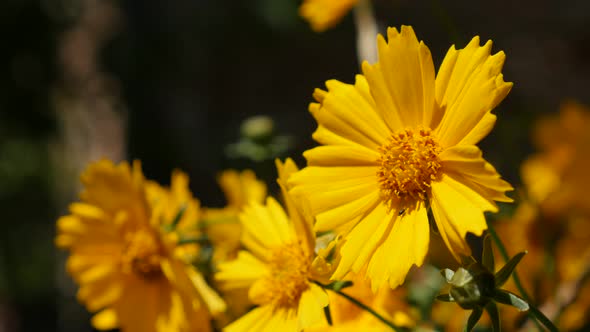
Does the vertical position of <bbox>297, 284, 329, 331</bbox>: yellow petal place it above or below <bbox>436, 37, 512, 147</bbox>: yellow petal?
below

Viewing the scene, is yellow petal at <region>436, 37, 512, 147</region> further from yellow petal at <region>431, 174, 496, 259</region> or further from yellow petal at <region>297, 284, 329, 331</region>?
yellow petal at <region>297, 284, 329, 331</region>

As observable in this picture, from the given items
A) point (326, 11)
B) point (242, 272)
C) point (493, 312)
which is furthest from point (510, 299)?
point (326, 11)

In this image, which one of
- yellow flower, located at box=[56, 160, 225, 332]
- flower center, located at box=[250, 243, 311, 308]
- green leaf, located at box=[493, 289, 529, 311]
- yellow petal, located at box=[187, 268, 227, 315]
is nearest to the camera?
green leaf, located at box=[493, 289, 529, 311]

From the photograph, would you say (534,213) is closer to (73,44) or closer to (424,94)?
(424,94)

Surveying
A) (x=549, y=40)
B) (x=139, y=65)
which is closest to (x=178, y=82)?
(x=139, y=65)

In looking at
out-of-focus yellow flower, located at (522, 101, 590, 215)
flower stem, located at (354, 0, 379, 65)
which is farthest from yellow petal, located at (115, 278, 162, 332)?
out-of-focus yellow flower, located at (522, 101, 590, 215)

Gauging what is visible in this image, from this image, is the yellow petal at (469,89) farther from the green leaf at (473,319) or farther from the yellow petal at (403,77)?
the green leaf at (473,319)

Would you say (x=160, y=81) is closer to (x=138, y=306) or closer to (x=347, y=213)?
(x=138, y=306)
